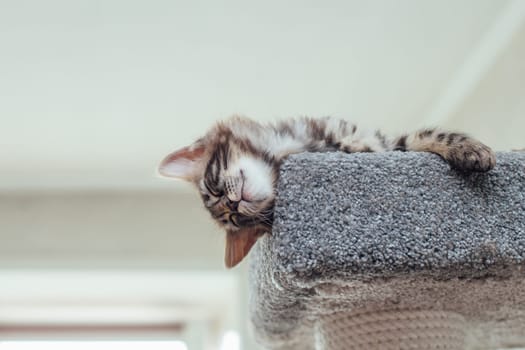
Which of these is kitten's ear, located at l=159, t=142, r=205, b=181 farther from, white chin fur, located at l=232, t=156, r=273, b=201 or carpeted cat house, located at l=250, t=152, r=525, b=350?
carpeted cat house, located at l=250, t=152, r=525, b=350

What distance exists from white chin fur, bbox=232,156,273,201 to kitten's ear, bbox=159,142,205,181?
0.11 meters

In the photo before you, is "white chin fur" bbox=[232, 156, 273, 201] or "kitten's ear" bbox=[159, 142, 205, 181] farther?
"kitten's ear" bbox=[159, 142, 205, 181]

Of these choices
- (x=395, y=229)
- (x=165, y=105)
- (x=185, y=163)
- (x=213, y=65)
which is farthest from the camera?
(x=165, y=105)

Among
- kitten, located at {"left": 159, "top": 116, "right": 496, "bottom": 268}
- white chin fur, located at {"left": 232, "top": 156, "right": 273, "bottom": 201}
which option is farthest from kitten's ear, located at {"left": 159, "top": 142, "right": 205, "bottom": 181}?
white chin fur, located at {"left": 232, "top": 156, "right": 273, "bottom": 201}

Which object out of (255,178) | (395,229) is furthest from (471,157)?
(255,178)

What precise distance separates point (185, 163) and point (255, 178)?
0.61ft

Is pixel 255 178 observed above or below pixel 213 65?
below

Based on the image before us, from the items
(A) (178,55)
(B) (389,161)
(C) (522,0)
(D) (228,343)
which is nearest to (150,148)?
(A) (178,55)

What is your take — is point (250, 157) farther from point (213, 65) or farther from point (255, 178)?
point (213, 65)

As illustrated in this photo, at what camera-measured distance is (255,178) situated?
922 millimetres

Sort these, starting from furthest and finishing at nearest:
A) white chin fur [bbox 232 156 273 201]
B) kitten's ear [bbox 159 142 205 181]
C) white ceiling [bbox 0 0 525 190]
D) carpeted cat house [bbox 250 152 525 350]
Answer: white ceiling [bbox 0 0 525 190]
kitten's ear [bbox 159 142 205 181]
white chin fur [bbox 232 156 273 201]
carpeted cat house [bbox 250 152 525 350]

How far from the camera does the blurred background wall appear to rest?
154cm

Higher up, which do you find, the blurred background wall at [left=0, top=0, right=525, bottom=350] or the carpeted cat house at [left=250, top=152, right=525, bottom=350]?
the blurred background wall at [left=0, top=0, right=525, bottom=350]

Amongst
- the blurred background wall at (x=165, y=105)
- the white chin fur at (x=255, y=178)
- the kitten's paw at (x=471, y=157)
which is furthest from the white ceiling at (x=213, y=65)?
the kitten's paw at (x=471, y=157)
